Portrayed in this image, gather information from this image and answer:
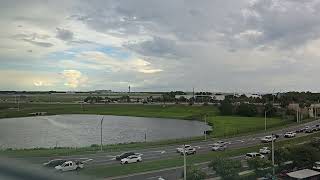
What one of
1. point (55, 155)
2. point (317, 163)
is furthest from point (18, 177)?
point (55, 155)

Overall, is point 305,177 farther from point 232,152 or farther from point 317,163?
point 232,152

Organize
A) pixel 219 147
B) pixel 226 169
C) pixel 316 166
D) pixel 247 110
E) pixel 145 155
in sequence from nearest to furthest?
pixel 226 169
pixel 316 166
pixel 145 155
pixel 219 147
pixel 247 110

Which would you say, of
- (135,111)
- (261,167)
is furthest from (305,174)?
(135,111)

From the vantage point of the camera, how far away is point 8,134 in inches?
806

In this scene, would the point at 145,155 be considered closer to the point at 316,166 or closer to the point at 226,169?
the point at 226,169

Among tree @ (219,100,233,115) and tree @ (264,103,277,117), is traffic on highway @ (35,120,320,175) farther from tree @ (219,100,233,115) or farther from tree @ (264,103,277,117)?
tree @ (219,100,233,115)

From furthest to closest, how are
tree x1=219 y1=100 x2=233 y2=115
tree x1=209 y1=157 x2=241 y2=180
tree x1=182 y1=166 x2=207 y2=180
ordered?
1. tree x1=219 y1=100 x2=233 y2=115
2. tree x1=209 y1=157 x2=241 y2=180
3. tree x1=182 y1=166 x2=207 y2=180

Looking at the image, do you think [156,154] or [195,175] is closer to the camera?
[195,175]

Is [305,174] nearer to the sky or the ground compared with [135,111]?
nearer to the ground

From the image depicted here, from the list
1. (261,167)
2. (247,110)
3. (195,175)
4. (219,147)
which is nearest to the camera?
(195,175)

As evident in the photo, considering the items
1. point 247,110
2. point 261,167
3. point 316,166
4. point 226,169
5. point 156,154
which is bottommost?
point 156,154

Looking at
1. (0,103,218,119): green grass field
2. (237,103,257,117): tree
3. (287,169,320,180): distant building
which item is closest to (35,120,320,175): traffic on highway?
(287,169,320,180): distant building

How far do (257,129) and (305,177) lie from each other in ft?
45.2

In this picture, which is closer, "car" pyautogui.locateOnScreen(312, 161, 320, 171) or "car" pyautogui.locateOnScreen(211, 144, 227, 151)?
"car" pyautogui.locateOnScreen(312, 161, 320, 171)
